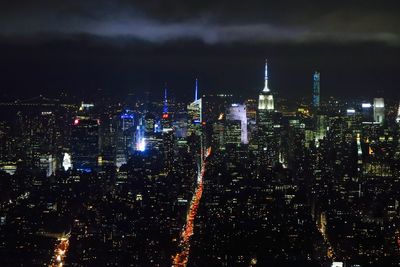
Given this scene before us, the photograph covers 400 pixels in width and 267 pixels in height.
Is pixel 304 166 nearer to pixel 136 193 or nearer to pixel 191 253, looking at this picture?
pixel 136 193

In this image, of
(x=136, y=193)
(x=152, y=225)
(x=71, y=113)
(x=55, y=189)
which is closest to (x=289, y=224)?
(x=152, y=225)

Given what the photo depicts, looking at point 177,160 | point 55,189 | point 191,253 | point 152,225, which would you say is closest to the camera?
point 191,253

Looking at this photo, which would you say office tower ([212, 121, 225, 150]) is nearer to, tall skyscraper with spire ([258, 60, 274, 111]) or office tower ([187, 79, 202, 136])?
office tower ([187, 79, 202, 136])

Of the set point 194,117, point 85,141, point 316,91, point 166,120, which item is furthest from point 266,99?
point 85,141

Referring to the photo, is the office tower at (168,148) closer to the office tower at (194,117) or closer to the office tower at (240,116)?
the office tower at (194,117)

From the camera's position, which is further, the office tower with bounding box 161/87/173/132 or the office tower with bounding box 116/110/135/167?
the office tower with bounding box 161/87/173/132

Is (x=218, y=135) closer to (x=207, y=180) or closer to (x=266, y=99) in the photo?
(x=266, y=99)

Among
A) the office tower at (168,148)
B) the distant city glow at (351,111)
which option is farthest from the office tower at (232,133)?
the distant city glow at (351,111)

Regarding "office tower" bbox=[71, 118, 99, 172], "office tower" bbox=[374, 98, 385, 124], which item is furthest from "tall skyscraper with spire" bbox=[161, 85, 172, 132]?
"office tower" bbox=[374, 98, 385, 124]
